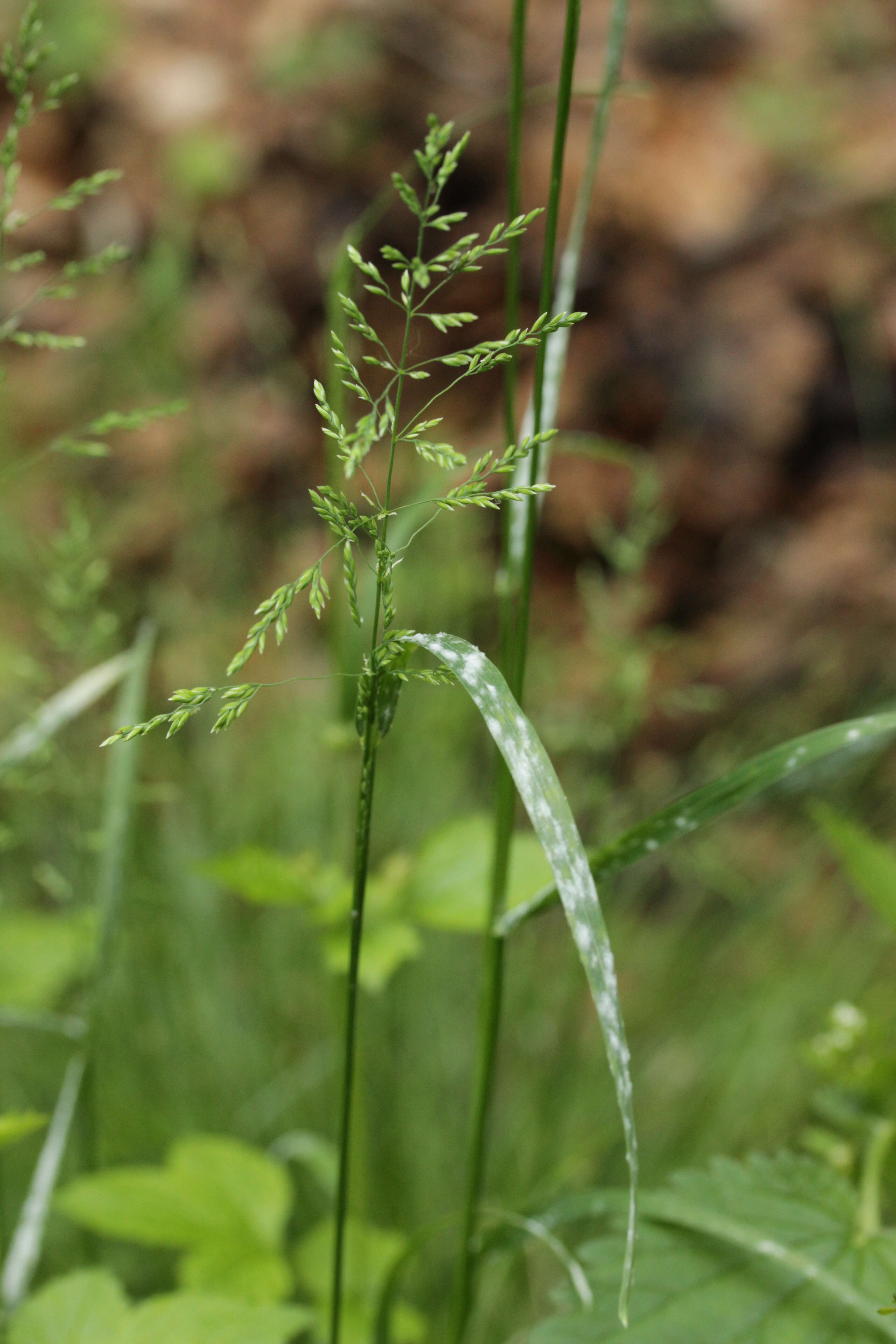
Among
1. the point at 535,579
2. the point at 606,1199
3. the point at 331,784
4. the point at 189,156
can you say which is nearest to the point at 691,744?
the point at 535,579

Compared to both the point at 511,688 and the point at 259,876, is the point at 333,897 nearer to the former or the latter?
the point at 259,876

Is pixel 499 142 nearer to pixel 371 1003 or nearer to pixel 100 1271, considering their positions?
pixel 371 1003

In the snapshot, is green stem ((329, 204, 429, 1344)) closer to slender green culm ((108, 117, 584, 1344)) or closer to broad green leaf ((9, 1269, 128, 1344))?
slender green culm ((108, 117, 584, 1344))

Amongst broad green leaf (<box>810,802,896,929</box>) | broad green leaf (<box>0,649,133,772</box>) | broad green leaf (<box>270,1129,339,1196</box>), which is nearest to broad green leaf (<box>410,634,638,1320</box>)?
broad green leaf (<box>810,802,896,929</box>)

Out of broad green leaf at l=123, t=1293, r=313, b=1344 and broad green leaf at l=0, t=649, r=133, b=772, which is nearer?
broad green leaf at l=123, t=1293, r=313, b=1344

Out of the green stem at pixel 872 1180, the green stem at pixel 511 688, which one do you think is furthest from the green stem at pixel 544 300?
the green stem at pixel 872 1180

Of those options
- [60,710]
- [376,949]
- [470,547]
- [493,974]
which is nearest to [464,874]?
[376,949]
